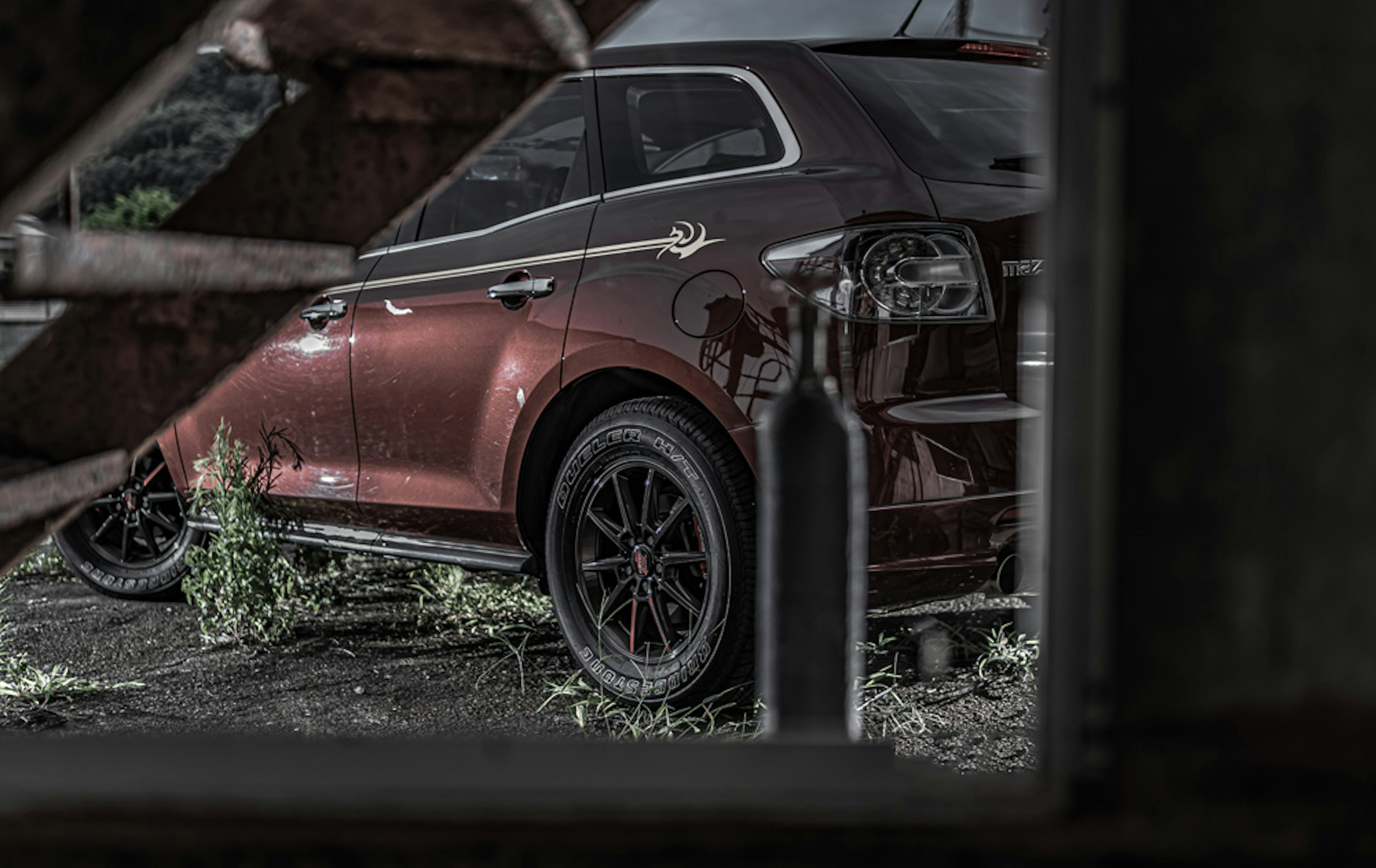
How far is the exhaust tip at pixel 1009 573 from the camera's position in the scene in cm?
290

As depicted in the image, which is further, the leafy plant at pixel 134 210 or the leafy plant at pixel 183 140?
the leafy plant at pixel 183 140

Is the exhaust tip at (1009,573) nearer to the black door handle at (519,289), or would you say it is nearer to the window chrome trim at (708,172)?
the window chrome trim at (708,172)

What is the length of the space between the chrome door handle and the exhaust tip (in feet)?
4.86

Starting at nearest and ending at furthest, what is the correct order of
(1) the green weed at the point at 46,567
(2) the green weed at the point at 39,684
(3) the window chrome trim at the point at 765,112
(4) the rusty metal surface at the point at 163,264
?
(4) the rusty metal surface at the point at 163,264, (3) the window chrome trim at the point at 765,112, (2) the green weed at the point at 39,684, (1) the green weed at the point at 46,567

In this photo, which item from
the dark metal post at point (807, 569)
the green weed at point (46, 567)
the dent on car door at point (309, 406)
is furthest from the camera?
the green weed at point (46, 567)

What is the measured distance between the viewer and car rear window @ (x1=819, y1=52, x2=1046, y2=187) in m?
2.94

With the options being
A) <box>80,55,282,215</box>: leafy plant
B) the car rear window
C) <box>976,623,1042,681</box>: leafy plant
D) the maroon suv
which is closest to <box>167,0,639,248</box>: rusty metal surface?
the maroon suv

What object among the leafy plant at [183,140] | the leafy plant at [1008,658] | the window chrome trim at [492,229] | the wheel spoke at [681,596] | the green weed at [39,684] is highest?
the leafy plant at [183,140]

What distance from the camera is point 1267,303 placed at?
82 centimetres

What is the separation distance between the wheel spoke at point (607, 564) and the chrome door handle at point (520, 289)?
2.61 ft

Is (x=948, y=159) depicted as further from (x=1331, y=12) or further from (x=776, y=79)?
(x=1331, y=12)

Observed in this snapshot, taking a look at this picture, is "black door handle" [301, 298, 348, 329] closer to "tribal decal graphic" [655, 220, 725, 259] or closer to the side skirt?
the side skirt

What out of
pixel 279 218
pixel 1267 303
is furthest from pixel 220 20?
pixel 1267 303

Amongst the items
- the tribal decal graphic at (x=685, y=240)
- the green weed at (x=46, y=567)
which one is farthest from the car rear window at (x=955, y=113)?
the green weed at (x=46, y=567)
